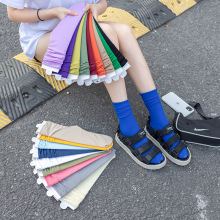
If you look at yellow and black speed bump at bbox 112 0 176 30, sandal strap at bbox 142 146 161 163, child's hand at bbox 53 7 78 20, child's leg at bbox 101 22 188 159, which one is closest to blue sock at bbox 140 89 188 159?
child's leg at bbox 101 22 188 159

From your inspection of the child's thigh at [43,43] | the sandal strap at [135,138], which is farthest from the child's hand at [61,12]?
the sandal strap at [135,138]

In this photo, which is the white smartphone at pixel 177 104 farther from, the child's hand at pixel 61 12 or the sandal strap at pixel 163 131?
the child's hand at pixel 61 12

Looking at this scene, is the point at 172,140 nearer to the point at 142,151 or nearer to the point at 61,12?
the point at 142,151

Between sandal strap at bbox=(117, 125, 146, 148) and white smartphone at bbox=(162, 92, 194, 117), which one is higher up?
sandal strap at bbox=(117, 125, 146, 148)

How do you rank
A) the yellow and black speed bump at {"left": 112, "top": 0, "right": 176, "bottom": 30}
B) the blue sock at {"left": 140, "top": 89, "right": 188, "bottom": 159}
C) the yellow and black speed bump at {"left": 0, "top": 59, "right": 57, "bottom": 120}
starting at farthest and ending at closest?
1. the yellow and black speed bump at {"left": 112, "top": 0, "right": 176, "bottom": 30}
2. the yellow and black speed bump at {"left": 0, "top": 59, "right": 57, "bottom": 120}
3. the blue sock at {"left": 140, "top": 89, "right": 188, "bottom": 159}

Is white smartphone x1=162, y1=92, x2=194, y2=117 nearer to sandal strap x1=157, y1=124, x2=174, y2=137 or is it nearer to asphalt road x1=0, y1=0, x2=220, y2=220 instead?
asphalt road x1=0, y1=0, x2=220, y2=220

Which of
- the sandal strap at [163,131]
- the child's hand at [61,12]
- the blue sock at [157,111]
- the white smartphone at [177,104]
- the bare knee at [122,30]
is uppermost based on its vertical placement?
the child's hand at [61,12]

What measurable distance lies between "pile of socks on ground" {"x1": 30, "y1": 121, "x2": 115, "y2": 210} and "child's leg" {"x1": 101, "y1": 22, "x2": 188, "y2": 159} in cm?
41

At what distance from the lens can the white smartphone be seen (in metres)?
2.22

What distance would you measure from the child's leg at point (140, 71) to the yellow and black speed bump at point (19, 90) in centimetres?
81

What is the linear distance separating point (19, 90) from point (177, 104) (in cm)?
141

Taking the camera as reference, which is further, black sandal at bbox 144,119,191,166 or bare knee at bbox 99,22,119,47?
black sandal at bbox 144,119,191,166

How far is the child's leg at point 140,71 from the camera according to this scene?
6.05ft

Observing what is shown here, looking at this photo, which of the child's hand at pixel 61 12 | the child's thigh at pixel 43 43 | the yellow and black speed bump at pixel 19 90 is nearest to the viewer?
the child's hand at pixel 61 12
